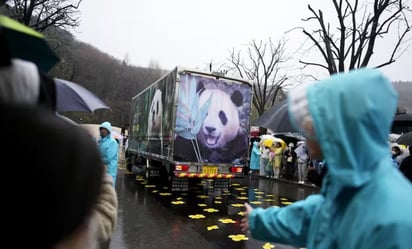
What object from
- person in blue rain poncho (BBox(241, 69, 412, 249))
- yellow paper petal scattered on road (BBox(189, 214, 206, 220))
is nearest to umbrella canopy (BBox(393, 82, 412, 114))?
yellow paper petal scattered on road (BBox(189, 214, 206, 220))

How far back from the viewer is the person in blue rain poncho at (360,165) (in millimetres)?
1165

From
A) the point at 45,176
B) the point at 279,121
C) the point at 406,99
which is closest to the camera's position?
the point at 45,176

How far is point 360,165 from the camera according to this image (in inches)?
48.7

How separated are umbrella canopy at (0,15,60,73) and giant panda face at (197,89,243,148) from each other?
8079mm

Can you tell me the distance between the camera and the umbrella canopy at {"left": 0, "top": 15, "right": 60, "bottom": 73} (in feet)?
4.50

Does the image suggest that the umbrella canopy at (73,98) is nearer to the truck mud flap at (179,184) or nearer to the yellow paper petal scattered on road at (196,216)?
the yellow paper petal scattered on road at (196,216)

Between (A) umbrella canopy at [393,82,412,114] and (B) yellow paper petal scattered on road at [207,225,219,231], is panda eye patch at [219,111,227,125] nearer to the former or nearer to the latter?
(B) yellow paper petal scattered on road at [207,225,219,231]

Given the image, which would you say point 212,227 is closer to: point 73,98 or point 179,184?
point 179,184

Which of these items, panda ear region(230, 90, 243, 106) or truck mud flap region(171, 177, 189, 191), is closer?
panda ear region(230, 90, 243, 106)

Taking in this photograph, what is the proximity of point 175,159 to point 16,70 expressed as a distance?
8587mm

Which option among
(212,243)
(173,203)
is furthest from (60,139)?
(173,203)

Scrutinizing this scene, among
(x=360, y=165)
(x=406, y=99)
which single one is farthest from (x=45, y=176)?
(x=406, y=99)

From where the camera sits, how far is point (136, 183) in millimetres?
13094

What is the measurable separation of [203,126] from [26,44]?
331 inches
